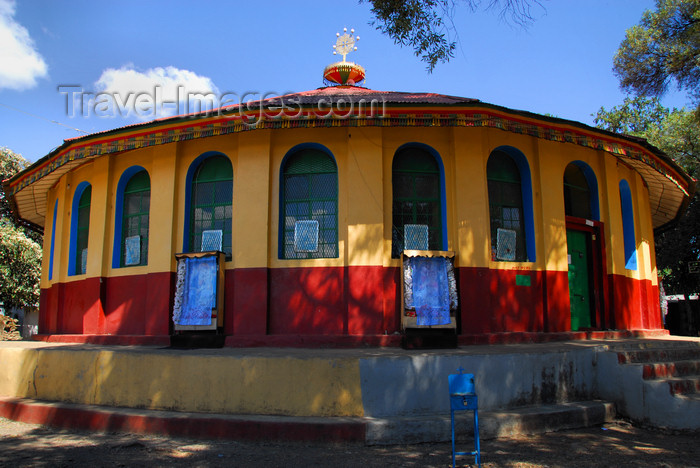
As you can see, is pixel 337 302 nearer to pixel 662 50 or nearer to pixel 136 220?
pixel 136 220

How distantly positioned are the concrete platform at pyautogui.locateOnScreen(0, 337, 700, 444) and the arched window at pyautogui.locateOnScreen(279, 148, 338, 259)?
224 cm

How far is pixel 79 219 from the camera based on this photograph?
10891 millimetres

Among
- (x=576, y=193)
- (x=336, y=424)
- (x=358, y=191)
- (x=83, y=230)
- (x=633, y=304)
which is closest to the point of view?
(x=336, y=424)

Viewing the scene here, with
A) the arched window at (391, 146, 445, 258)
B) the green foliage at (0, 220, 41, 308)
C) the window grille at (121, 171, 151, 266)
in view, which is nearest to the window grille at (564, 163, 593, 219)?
the arched window at (391, 146, 445, 258)

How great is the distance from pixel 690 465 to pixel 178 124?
809 cm

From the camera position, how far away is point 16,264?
64.8ft

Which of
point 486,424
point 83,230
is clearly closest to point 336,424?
point 486,424

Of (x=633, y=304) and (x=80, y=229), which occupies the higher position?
(x=80, y=229)

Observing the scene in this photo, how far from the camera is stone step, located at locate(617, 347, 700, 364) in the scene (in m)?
7.15

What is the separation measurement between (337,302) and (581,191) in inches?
219

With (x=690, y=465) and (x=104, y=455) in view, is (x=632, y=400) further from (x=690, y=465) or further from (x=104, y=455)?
(x=104, y=455)

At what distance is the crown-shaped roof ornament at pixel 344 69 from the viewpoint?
12320 mm

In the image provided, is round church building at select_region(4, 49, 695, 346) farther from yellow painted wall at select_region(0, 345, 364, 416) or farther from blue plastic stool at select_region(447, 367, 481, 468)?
blue plastic stool at select_region(447, 367, 481, 468)

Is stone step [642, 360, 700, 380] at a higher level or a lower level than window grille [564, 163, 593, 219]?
lower
